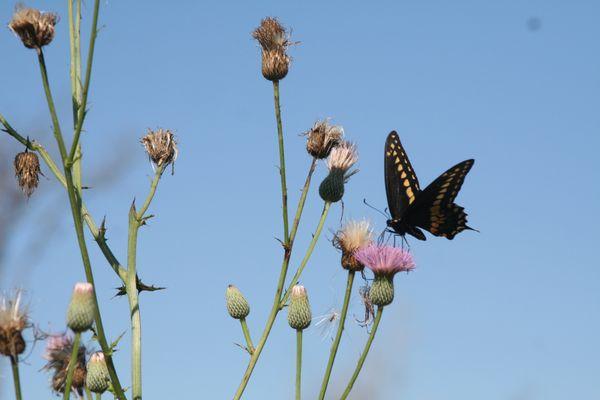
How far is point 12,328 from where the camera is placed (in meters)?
3.82

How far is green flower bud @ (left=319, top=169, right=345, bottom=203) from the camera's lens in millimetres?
5551

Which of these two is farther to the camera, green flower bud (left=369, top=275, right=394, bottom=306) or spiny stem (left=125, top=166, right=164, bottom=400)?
green flower bud (left=369, top=275, right=394, bottom=306)

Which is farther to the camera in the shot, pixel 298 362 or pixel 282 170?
pixel 282 170

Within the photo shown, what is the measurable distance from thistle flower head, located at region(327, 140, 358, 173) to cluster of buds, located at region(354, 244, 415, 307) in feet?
2.51

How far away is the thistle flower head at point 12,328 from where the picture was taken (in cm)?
381

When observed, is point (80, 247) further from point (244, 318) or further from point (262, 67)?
point (262, 67)

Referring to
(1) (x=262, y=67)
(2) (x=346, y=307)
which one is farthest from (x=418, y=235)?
(2) (x=346, y=307)

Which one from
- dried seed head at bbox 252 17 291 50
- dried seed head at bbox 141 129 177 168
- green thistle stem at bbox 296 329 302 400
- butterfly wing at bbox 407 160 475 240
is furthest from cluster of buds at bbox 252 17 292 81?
green thistle stem at bbox 296 329 302 400

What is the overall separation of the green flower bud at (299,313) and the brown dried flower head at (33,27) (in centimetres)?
175

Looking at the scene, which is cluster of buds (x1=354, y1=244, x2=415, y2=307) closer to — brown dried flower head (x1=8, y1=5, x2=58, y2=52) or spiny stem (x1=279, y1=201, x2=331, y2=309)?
spiny stem (x1=279, y1=201, x2=331, y2=309)

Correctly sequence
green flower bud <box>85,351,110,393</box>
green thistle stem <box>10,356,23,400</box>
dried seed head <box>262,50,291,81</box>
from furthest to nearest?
dried seed head <box>262,50,291,81</box> < green flower bud <box>85,351,110,393</box> < green thistle stem <box>10,356,23,400</box>

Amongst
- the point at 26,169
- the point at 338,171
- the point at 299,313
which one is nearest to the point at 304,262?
the point at 299,313

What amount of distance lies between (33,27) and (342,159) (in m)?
1.96

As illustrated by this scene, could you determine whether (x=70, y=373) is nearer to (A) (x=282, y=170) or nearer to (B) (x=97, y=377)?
(B) (x=97, y=377)
